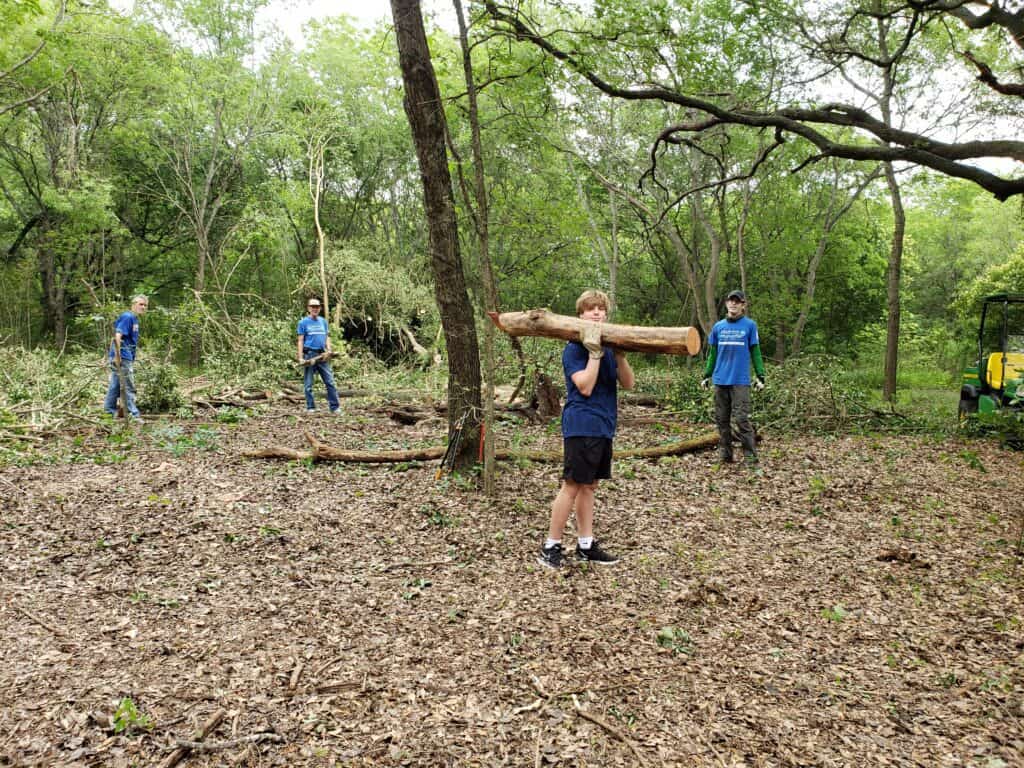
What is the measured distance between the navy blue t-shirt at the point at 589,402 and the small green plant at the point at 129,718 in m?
2.53

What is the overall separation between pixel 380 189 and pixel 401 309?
10399 millimetres

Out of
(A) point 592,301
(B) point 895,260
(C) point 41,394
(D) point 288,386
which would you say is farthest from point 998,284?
(C) point 41,394

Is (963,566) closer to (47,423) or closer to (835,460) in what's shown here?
(835,460)

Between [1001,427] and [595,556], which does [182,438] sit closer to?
[595,556]

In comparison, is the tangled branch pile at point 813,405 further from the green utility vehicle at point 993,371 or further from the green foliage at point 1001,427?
the green utility vehicle at point 993,371

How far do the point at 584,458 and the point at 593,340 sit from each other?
0.75 metres

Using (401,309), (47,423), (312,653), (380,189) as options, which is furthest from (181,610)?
(380,189)

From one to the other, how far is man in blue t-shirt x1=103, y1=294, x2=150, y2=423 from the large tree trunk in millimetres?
5209

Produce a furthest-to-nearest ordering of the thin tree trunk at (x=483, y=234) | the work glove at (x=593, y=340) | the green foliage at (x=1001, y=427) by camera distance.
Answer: the green foliage at (x=1001, y=427)
the thin tree trunk at (x=483, y=234)
the work glove at (x=593, y=340)

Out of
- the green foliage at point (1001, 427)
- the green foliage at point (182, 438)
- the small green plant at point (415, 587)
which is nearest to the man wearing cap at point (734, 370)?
the green foliage at point (1001, 427)

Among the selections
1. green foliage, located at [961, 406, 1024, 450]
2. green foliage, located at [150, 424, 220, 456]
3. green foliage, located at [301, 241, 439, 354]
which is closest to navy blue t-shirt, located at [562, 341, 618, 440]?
green foliage, located at [150, 424, 220, 456]

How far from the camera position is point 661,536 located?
16.2ft

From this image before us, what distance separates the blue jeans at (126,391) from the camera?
8.87 m

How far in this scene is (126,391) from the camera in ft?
28.7
